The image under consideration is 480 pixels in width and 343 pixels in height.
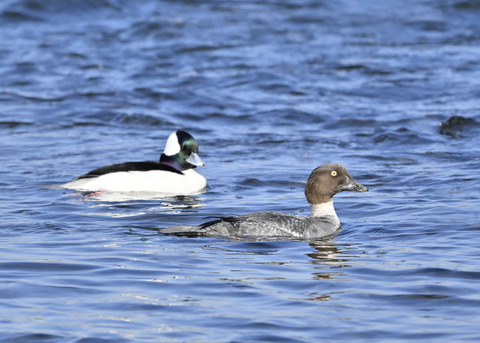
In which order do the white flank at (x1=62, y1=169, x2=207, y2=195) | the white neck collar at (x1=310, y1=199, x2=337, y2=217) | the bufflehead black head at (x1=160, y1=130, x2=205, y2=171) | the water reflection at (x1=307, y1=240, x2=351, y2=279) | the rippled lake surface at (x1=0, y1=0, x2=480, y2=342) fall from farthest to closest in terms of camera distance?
the bufflehead black head at (x1=160, y1=130, x2=205, y2=171) < the white flank at (x1=62, y1=169, x2=207, y2=195) < the white neck collar at (x1=310, y1=199, x2=337, y2=217) < the water reflection at (x1=307, y1=240, x2=351, y2=279) < the rippled lake surface at (x1=0, y1=0, x2=480, y2=342)

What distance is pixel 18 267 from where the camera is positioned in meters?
9.03

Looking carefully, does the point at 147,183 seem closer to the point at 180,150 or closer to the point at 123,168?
the point at 123,168

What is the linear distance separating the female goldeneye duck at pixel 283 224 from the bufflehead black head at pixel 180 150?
13.5 feet

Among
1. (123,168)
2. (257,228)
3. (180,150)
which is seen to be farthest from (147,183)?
(257,228)

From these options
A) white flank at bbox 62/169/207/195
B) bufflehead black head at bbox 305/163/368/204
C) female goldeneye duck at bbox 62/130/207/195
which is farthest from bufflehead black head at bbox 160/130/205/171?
bufflehead black head at bbox 305/163/368/204

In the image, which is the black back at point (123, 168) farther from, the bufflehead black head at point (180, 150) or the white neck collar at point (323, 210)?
the white neck collar at point (323, 210)

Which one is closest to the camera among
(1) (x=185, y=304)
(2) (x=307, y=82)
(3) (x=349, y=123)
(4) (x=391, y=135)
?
(1) (x=185, y=304)

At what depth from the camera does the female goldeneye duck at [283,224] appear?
34.0ft

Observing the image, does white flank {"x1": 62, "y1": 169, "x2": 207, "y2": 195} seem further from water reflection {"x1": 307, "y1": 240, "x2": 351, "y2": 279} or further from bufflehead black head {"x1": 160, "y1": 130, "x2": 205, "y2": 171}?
water reflection {"x1": 307, "y1": 240, "x2": 351, "y2": 279}

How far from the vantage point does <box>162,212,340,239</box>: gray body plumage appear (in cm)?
1034

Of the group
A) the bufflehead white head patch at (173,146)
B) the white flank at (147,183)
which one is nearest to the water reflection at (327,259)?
the white flank at (147,183)

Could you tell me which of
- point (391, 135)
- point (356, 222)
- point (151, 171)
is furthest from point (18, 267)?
point (391, 135)

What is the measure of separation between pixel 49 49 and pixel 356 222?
17440mm

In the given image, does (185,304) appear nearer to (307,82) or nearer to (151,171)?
(151,171)
